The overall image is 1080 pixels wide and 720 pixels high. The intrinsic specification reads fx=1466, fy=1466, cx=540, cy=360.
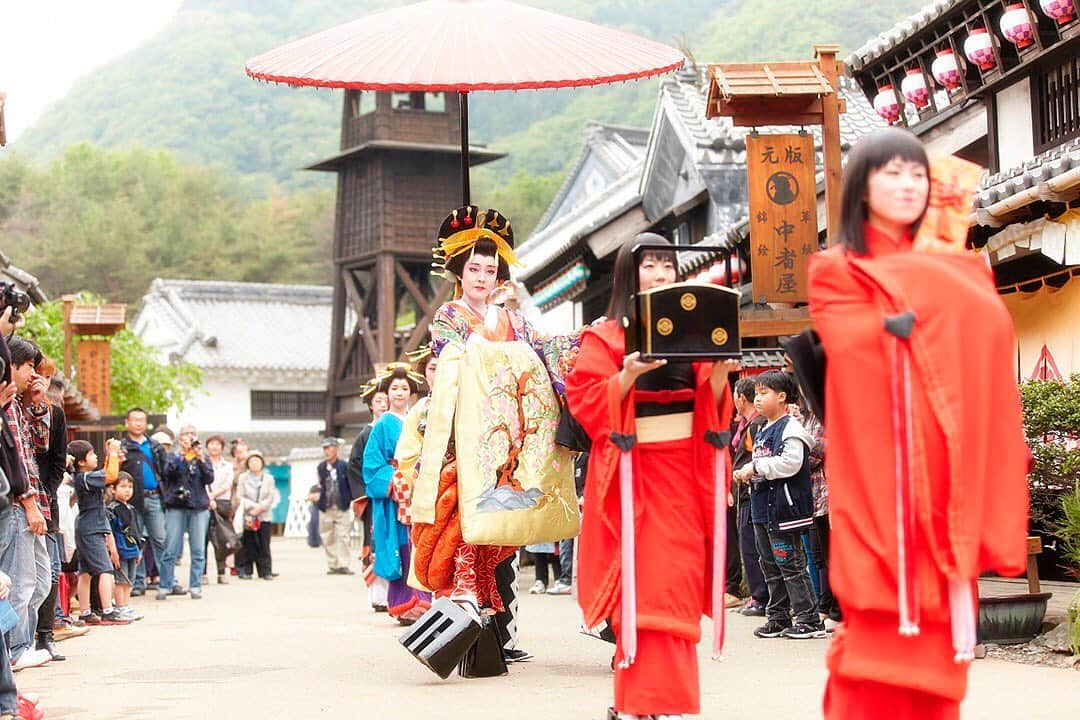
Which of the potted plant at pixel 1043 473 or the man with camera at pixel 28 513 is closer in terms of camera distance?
the man with camera at pixel 28 513

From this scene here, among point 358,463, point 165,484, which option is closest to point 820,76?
point 358,463

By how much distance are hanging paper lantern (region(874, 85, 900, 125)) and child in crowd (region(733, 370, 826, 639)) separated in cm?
827

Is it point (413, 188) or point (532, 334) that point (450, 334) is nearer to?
point (532, 334)

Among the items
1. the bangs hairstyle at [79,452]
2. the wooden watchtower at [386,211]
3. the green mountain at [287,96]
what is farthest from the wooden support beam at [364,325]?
the bangs hairstyle at [79,452]

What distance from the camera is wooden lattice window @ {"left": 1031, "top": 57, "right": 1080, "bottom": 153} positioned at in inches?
516

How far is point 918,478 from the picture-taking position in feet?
13.9

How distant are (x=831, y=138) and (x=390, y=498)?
15.1 ft

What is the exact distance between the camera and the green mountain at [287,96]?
62750 millimetres

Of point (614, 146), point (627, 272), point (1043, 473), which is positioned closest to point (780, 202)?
point (1043, 473)

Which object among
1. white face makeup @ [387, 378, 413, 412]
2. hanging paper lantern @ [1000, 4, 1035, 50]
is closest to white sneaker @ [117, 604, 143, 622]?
white face makeup @ [387, 378, 413, 412]

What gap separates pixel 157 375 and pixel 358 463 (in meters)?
20.1

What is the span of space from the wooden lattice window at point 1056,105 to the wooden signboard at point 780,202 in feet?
8.17

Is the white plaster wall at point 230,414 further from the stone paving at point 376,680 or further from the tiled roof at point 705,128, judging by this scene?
the stone paving at point 376,680

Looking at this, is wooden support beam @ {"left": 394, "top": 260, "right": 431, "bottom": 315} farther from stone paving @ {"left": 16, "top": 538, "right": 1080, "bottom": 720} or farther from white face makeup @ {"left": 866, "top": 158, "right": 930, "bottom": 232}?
white face makeup @ {"left": 866, "top": 158, "right": 930, "bottom": 232}
